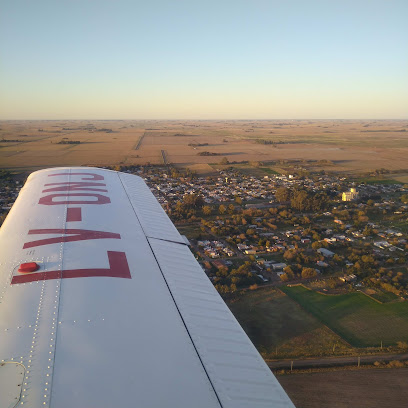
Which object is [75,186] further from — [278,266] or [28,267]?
[278,266]

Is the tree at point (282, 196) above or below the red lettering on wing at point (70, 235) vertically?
below

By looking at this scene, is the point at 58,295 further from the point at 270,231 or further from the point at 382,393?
the point at 270,231

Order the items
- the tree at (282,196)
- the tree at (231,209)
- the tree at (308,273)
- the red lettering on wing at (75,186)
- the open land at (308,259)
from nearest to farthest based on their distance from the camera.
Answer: the red lettering on wing at (75,186)
the open land at (308,259)
the tree at (308,273)
the tree at (231,209)
the tree at (282,196)

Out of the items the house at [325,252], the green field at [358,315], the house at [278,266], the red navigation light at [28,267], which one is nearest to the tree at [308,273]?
the green field at [358,315]

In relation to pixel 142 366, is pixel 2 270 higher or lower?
higher

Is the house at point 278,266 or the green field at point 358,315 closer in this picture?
the green field at point 358,315

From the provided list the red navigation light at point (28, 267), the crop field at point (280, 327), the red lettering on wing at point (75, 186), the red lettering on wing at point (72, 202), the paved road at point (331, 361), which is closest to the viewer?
the red navigation light at point (28, 267)

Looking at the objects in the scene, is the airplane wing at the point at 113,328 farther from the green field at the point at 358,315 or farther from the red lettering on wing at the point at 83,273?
the green field at the point at 358,315

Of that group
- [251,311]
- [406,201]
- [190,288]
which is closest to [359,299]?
[251,311]
